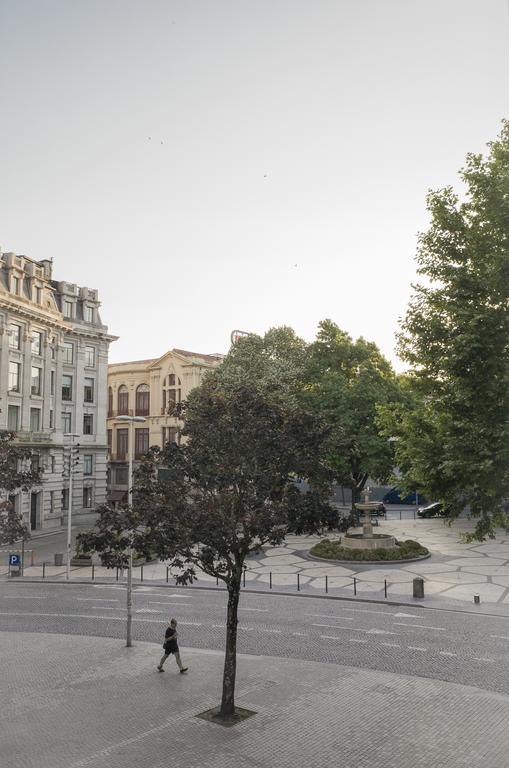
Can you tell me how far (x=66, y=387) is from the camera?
62.8 m

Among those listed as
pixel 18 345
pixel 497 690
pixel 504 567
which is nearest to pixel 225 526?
pixel 497 690

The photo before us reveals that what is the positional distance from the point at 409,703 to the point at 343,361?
39030 mm

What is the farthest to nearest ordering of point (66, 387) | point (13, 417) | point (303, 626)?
point (66, 387) < point (13, 417) < point (303, 626)

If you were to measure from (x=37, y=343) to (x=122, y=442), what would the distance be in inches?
1034

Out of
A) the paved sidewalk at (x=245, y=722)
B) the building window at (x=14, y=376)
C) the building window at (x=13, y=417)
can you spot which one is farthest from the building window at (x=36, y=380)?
the paved sidewalk at (x=245, y=722)

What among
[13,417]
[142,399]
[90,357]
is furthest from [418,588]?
[142,399]

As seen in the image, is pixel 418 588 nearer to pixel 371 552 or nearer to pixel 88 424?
pixel 371 552

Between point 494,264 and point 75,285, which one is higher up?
point 75,285

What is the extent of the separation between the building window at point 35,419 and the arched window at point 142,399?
24.1 meters

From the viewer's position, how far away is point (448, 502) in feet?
53.6

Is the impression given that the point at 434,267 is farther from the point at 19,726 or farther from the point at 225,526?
the point at 19,726

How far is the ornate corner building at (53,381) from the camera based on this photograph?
53.4 metres

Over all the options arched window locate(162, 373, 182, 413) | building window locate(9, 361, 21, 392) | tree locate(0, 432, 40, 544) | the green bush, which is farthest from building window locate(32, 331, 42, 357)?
the green bush

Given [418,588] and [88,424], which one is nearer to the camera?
[418,588]
